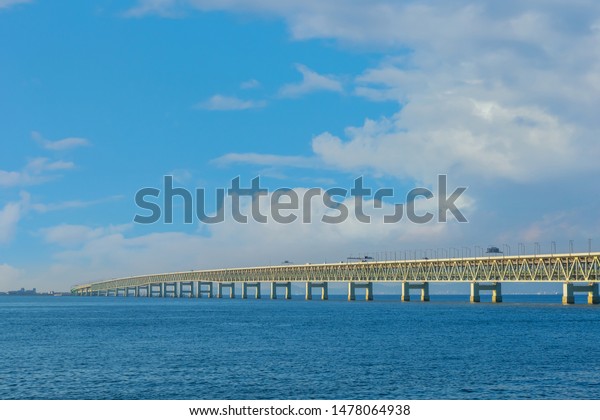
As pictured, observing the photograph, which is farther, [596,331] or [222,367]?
[596,331]

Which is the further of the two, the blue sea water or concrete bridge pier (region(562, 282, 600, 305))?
concrete bridge pier (region(562, 282, 600, 305))

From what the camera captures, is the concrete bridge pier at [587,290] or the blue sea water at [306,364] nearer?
the blue sea water at [306,364]

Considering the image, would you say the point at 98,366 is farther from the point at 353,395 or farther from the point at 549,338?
the point at 549,338

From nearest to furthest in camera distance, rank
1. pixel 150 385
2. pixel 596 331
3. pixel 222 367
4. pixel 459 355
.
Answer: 1. pixel 150 385
2. pixel 222 367
3. pixel 459 355
4. pixel 596 331

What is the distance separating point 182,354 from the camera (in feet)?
230

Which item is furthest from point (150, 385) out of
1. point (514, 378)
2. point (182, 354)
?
point (514, 378)

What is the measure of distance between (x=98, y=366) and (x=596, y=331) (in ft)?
203

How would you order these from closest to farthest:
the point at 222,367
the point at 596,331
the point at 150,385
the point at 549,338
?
the point at 150,385 < the point at 222,367 < the point at 549,338 < the point at 596,331

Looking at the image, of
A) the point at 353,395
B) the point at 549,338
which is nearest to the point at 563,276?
the point at 549,338

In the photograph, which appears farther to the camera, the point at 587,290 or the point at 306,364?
the point at 587,290

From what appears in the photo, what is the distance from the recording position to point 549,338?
85.2m

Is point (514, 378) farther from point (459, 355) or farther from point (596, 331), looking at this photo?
point (596, 331)

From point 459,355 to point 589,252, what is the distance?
104153 mm
